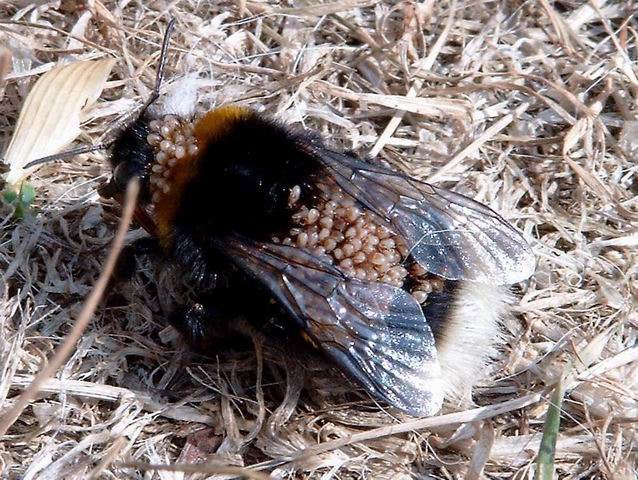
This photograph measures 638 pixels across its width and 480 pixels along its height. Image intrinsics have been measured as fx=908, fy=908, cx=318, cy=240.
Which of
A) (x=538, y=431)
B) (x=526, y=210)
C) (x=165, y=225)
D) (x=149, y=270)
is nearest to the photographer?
(x=165, y=225)

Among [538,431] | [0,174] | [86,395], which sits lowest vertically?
[538,431]

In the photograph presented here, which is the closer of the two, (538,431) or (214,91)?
(538,431)

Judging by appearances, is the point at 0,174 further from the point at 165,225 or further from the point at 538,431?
the point at 538,431

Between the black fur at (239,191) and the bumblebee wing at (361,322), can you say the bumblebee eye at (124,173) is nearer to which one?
the black fur at (239,191)

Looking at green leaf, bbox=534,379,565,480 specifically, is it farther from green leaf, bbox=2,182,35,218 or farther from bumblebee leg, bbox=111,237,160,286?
Answer: green leaf, bbox=2,182,35,218

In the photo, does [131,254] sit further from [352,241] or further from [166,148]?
[352,241]

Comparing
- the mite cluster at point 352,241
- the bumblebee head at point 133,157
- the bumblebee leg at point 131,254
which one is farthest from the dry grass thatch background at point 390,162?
the bumblebee head at point 133,157

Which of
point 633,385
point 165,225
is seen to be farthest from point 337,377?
point 633,385
